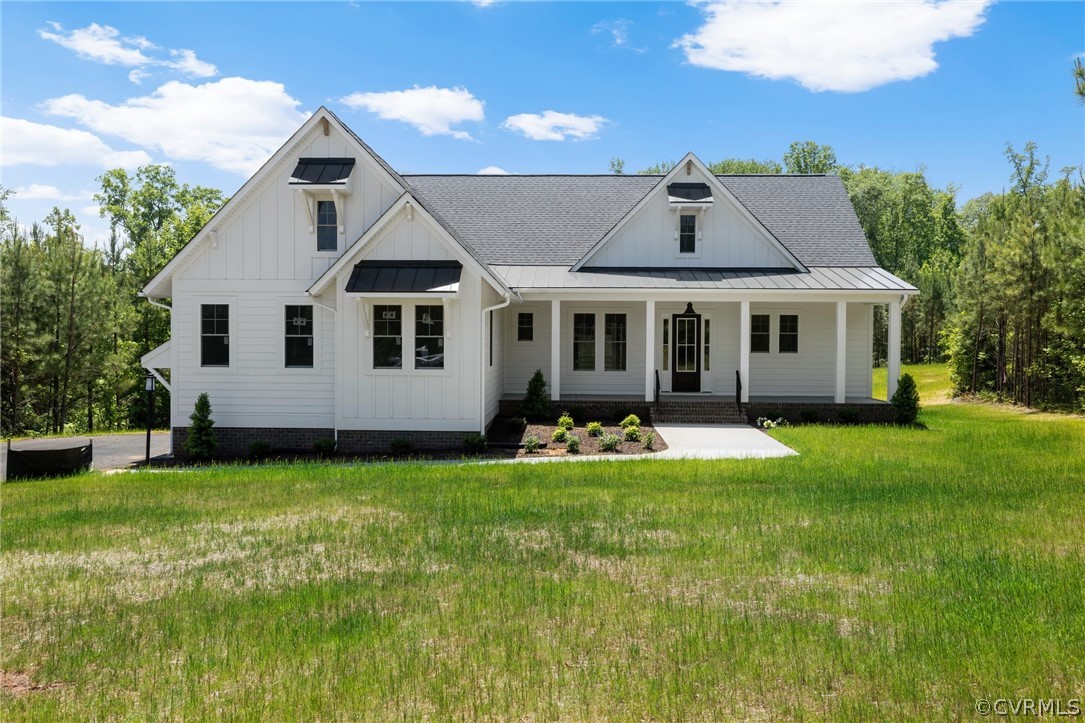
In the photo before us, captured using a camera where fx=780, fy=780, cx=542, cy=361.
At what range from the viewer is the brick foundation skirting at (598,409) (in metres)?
20.3

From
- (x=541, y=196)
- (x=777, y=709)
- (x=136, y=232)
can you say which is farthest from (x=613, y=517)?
(x=136, y=232)

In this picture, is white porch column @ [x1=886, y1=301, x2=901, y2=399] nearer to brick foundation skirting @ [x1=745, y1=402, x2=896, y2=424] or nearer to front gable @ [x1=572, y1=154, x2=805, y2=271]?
Answer: brick foundation skirting @ [x1=745, y1=402, x2=896, y2=424]

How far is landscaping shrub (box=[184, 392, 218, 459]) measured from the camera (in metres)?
16.4

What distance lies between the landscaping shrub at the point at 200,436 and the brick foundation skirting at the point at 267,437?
49 centimetres

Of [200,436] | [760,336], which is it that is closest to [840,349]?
[760,336]

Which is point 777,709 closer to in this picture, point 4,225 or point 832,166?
point 4,225

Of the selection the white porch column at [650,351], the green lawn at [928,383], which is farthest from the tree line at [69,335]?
the green lawn at [928,383]

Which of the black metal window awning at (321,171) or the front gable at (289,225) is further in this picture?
the front gable at (289,225)

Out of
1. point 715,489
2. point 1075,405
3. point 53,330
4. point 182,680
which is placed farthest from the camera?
point 53,330

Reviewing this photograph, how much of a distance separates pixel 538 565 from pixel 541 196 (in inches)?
781

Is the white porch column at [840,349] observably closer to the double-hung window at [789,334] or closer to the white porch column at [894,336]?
the white porch column at [894,336]

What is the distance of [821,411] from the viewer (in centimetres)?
2047

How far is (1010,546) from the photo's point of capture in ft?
27.0

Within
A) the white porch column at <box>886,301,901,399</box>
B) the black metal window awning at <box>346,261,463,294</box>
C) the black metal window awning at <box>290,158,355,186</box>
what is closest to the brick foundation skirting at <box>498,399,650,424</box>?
the black metal window awning at <box>346,261,463,294</box>
